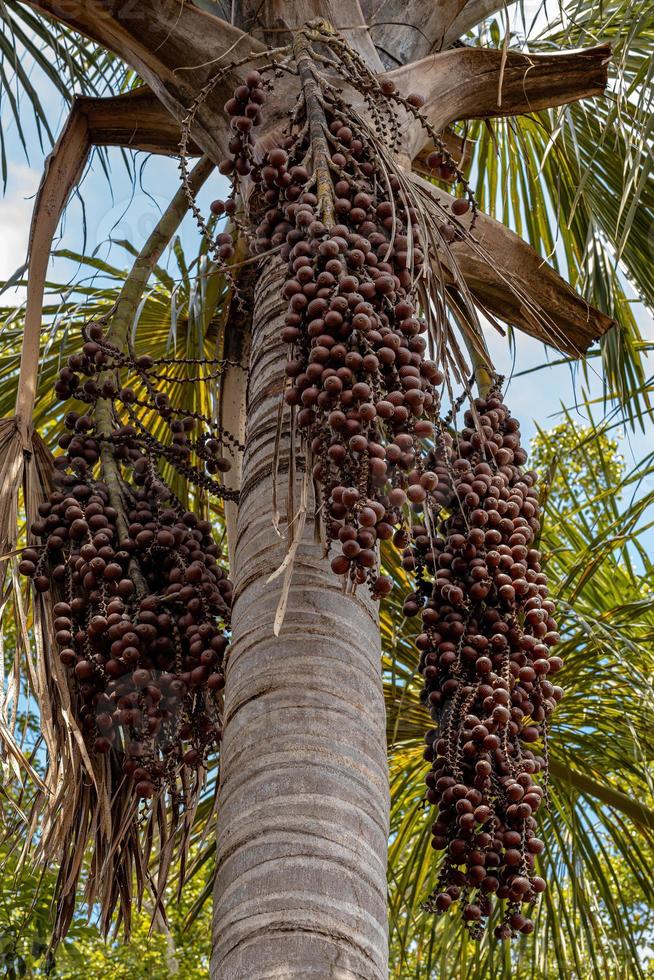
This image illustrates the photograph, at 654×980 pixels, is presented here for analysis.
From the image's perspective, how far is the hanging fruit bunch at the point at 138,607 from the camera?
207 cm

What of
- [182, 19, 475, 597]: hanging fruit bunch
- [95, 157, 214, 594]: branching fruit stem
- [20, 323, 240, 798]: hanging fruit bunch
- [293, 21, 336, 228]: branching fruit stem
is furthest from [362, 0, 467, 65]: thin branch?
[20, 323, 240, 798]: hanging fruit bunch

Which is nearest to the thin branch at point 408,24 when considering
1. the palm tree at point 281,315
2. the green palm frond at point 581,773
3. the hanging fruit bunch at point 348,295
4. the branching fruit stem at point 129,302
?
the palm tree at point 281,315

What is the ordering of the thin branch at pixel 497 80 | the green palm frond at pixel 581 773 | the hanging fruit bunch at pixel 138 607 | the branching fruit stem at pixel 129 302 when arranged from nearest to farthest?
the hanging fruit bunch at pixel 138 607
the branching fruit stem at pixel 129 302
the thin branch at pixel 497 80
the green palm frond at pixel 581 773

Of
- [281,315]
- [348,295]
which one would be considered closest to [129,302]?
[281,315]

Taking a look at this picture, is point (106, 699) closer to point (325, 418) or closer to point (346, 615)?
point (346, 615)

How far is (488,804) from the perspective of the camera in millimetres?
1896

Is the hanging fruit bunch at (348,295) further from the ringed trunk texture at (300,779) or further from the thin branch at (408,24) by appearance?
the thin branch at (408,24)

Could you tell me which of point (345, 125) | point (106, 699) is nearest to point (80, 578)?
point (106, 699)

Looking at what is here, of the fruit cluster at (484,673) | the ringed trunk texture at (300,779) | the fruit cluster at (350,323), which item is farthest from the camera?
the fruit cluster at (484,673)

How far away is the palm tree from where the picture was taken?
5.01ft

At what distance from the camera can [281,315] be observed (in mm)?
2193

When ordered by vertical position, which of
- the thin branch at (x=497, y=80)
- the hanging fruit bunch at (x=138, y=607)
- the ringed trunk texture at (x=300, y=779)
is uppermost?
the thin branch at (x=497, y=80)

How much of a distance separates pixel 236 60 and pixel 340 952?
1.85 metres

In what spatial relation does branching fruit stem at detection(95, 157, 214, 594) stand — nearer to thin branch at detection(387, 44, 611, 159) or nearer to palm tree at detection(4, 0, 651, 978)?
palm tree at detection(4, 0, 651, 978)
